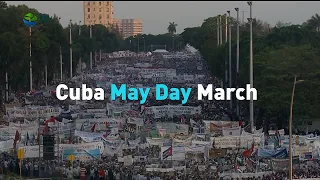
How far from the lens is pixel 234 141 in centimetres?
3641

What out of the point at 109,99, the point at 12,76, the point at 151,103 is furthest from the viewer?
the point at 12,76

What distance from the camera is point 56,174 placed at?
32.7 meters

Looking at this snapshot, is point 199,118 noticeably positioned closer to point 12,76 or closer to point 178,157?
point 178,157

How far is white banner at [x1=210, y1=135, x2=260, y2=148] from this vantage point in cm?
3603

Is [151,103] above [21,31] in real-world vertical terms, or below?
below

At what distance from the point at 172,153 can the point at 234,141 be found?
4243 mm

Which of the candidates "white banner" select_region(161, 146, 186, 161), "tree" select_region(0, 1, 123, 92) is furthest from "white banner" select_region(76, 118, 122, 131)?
"tree" select_region(0, 1, 123, 92)

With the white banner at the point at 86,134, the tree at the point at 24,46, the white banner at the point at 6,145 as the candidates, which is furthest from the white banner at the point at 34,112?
the tree at the point at 24,46

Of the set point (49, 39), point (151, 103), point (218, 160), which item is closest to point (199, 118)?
point (151, 103)

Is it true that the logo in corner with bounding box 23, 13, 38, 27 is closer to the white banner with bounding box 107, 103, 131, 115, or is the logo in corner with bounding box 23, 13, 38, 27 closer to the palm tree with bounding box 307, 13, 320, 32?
the white banner with bounding box 107, 103, 131, 115

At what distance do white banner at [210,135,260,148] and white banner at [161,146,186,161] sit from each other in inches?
110

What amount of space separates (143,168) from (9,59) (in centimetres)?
4236

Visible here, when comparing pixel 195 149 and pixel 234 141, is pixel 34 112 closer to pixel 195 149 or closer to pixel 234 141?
pixel 234 141

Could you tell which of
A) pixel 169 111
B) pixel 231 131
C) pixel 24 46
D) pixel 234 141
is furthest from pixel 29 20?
pixel 234 141
